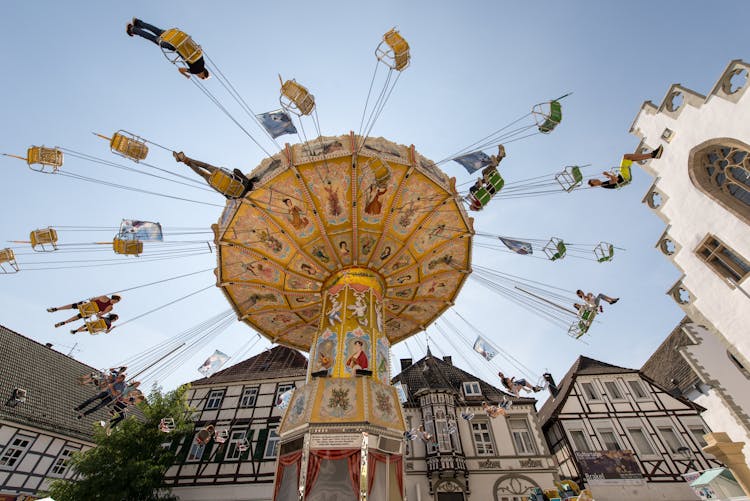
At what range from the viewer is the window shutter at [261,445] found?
754 inches

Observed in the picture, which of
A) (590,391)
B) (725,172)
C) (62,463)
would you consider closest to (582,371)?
(590,391)

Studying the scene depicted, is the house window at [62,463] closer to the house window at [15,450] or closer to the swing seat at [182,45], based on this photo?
the house window at [15,450]

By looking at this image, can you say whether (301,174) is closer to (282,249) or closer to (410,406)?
(282,249)

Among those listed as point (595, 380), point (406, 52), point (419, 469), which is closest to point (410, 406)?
point (419, 469)

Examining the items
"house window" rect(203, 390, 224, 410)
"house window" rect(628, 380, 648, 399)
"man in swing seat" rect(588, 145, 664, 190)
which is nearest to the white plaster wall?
"man in swing seat" rect(588, 145, 664, 190)

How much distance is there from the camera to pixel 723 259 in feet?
38.4

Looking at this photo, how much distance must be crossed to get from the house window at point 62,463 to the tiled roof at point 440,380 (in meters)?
17.4

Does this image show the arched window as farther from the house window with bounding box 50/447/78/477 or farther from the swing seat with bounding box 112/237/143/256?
the house window with bounding box 50/447/78/477

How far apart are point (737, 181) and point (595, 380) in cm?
1418

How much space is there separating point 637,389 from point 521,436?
748 cm

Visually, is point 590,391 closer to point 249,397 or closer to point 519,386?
point 519,386

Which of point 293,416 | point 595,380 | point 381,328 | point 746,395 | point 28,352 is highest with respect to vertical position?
point 28,352

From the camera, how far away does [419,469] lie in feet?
61.2

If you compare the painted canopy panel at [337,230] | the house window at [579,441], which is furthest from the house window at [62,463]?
the house window at [579,441]
